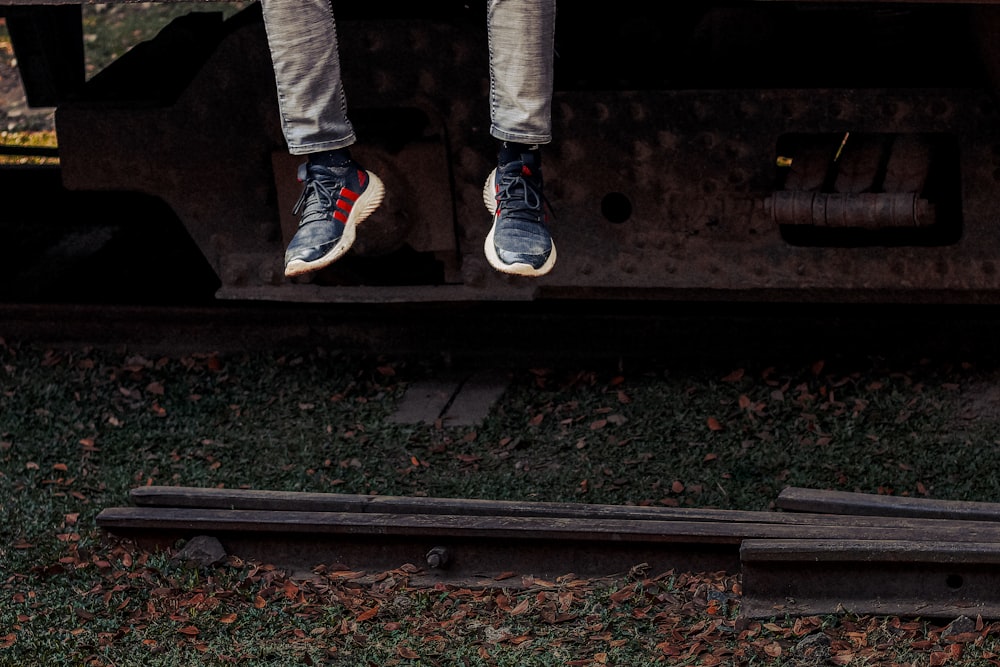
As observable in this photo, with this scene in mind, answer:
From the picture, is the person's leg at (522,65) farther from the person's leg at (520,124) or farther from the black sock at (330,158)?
the black sock at (330,158)

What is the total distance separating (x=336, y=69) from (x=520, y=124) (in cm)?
46

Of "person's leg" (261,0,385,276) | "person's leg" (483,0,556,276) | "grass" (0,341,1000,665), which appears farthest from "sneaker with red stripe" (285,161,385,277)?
"grass" (0,341,1000,665)

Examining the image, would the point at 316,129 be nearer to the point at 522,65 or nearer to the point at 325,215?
the point at 325,215

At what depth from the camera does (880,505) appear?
337 cm

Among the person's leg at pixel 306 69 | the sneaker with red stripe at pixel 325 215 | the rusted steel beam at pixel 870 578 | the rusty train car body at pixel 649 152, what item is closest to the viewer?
the rusted steel beam at pixel 870 578

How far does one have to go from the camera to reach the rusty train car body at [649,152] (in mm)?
3781

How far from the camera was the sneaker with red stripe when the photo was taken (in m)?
3.21

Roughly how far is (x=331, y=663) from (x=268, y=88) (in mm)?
1854

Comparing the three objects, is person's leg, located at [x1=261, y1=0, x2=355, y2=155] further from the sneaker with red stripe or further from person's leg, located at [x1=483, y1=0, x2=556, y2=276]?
person's leg, located at [x1=483, y1=0, x2=556, y2=276]

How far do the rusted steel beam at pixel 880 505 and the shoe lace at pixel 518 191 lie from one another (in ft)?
3.42

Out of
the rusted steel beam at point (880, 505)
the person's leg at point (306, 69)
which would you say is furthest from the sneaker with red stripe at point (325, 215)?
the rusted steel beam at point (880, 505)

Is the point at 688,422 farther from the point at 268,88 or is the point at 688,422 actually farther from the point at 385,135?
the point at 268,88

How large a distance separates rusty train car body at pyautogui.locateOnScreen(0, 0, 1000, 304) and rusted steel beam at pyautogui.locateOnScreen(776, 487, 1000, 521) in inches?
30.1

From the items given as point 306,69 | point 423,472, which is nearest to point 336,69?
point 306,69
